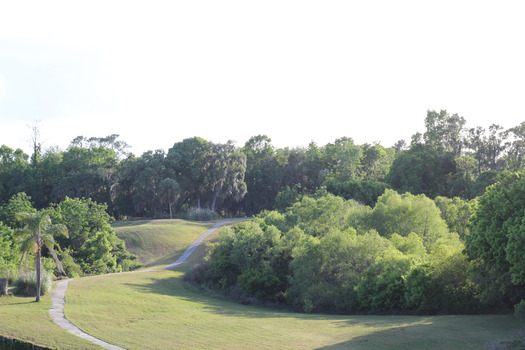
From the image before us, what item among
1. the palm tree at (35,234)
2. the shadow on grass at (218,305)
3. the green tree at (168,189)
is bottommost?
the shadow on grass at (218,305)

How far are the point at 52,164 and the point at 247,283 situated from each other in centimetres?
6316

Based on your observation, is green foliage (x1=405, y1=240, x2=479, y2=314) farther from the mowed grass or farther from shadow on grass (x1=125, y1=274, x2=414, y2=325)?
the mowed grass

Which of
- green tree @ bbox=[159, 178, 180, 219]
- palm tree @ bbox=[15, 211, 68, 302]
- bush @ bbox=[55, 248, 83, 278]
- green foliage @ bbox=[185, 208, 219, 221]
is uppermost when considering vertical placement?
green tree @ bbox=[159, 178, 180, 219]

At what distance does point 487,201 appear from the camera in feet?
74.1

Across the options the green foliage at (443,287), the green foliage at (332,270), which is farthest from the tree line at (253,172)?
the green foliage at (443,287)

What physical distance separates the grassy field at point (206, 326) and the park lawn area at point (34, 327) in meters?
0.04

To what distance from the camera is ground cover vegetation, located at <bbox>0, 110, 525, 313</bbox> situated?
2680 cm

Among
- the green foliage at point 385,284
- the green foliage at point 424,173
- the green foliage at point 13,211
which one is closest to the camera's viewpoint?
the green foliage at point 385,284

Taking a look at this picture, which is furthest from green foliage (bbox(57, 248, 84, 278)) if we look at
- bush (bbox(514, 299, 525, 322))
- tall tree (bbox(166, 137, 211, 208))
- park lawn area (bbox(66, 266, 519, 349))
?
tall tree (bbox(166, 137, 211, 208))

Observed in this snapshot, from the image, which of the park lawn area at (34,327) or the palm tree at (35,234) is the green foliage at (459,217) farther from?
the park lawn area at (34,327)

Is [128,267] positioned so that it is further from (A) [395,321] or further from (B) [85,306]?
(A) [395,321]

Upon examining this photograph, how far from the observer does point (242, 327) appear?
22359 mm

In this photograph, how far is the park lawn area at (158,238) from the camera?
2271 inches

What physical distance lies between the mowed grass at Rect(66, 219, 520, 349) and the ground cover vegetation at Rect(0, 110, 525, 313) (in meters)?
3.21
